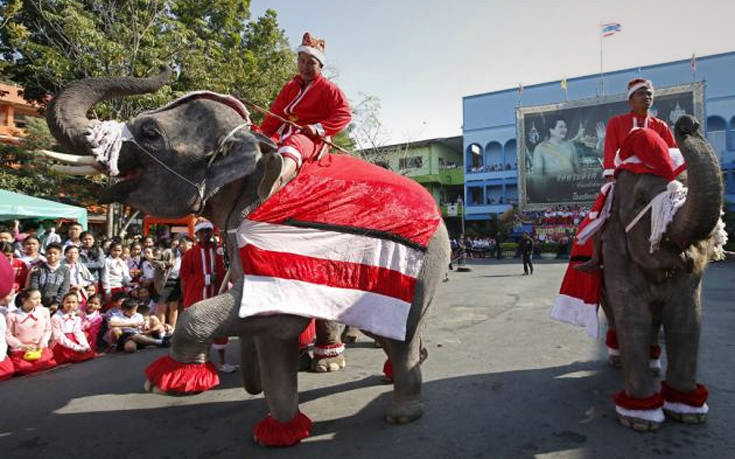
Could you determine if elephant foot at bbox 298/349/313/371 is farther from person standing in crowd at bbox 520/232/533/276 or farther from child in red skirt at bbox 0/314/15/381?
person standing in crowd at bbox 520/232/533/276

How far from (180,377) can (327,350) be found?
2.36 metres

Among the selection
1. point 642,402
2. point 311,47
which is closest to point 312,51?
point 311,47

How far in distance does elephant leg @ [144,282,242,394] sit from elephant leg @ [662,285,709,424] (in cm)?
266

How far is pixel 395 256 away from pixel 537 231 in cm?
2793

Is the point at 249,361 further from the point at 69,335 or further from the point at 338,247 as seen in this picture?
the point at 69,335

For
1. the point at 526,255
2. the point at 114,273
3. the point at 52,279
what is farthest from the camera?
the point at 526,255

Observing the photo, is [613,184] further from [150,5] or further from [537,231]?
[537,231]

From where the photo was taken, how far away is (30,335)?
5.42 metres

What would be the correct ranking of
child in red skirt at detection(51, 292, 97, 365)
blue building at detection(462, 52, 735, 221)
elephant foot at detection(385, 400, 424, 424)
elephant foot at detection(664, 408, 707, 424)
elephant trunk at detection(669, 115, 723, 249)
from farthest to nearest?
blue building at detection(462, 52, 735, 221) → child in red skirt at detection(51, 292, 97, 365) → elephant foot at detection(385, 400, 424, 424) → elephant foot at detection(664, 408, 707, 424) → elephant trunk at detection(669, 115, 723, 249)

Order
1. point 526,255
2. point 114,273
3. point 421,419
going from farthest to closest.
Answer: point 526,255 < point 114,273 < point 421,419

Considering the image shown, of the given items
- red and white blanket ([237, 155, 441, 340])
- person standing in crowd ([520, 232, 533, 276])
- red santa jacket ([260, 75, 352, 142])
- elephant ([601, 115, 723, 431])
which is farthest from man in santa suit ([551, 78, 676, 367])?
person standing in crowd ([520, 232, 533, 276])

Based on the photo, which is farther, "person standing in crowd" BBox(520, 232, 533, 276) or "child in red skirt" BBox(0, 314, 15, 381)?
"person standing in crowd" BBox(520, 232, 533, 276)

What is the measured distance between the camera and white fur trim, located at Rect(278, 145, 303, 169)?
2.70 meters

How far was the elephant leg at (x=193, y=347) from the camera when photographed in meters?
2.22
